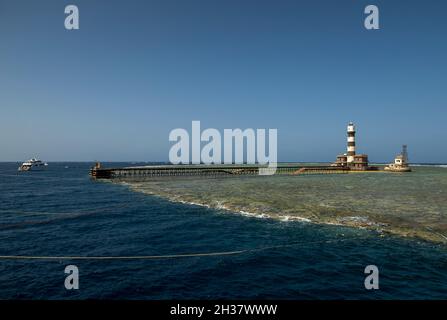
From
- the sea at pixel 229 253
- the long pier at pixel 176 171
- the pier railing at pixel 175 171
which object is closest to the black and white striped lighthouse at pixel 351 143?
the long pier at pixel 176 171

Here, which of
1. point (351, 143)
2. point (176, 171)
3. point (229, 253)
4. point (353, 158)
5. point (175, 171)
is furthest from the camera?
point (353, 158)

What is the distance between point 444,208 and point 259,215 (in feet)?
61.2

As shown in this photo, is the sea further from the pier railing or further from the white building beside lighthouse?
the white building beside lighthouse

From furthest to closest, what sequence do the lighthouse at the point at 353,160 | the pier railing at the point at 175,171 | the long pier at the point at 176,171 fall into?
the lighthouse at the point at 353,160
the long pier at the point at 176,171
the pier railing at the point at 175,171

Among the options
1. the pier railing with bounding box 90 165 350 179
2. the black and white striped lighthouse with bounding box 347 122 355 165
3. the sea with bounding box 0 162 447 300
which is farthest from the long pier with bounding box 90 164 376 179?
the sea with bounding box 0 162 447 300

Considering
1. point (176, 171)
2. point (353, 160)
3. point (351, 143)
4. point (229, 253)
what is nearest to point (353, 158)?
point (353, 160)

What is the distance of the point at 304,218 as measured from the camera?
24.2 m

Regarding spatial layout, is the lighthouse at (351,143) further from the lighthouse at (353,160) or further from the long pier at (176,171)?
the long pier at (176,171)

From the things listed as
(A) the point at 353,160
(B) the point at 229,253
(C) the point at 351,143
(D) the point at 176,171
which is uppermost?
(C) the point at 351,143

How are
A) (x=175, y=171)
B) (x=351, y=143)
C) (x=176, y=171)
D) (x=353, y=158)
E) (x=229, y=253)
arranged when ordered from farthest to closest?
1. (x=353, y=158)
2. (x=351, y=143)
3. (x=176, y=171)
4. (x=175, y=171)
5. (x=229, y=253)

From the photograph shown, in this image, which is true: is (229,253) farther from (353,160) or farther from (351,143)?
(353,160)
